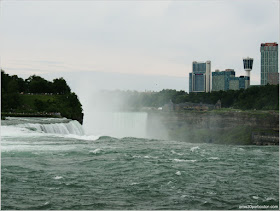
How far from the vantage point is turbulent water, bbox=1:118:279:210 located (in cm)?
1936

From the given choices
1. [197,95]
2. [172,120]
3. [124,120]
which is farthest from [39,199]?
[197,95]

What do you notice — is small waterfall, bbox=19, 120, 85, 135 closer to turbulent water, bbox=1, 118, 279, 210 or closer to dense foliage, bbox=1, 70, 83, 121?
turbulent water, bbox=1, 118, 279, 210

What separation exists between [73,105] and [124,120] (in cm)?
3133

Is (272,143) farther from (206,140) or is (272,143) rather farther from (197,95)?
(197,95)

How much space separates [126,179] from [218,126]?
70946 mm

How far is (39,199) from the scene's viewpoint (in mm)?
19156

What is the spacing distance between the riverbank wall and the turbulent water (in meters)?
45.5

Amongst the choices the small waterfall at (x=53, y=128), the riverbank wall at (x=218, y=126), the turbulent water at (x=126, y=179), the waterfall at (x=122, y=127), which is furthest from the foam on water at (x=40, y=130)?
the waterfall at (x=122, y=127)

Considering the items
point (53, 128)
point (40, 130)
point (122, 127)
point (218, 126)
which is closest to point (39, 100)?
point (122, 127)

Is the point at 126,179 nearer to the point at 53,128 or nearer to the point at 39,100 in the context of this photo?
the point at 53,128

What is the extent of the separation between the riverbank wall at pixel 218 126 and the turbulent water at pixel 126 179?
45.5 meters

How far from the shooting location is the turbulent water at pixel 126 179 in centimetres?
1936

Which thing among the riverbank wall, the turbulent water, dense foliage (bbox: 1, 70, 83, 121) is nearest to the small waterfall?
the turbulent water

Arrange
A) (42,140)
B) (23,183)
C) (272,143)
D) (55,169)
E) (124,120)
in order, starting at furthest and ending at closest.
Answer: (124,120) → (272,143) → (42,140) → (55,169) → (23,183)
